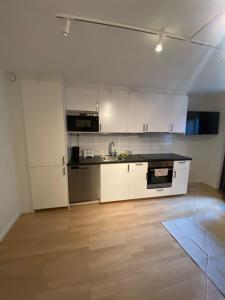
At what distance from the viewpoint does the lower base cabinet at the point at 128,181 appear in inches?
122

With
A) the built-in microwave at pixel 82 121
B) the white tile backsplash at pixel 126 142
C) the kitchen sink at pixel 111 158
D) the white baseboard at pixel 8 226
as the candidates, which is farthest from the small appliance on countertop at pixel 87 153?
the white baseboard at pixel 8 226

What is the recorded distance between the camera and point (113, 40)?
6.13ft

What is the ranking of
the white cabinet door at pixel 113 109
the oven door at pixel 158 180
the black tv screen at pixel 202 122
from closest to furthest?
the white cabinet door at pixel 113 109
the oven door at pixel 158 180
the black tv screen at pixel 202 122

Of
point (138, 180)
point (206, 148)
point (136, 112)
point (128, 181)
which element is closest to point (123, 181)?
point (128, 181)

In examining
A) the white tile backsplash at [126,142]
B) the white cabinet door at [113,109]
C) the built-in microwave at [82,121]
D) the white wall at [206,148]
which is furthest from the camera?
the white wall at [206,148]

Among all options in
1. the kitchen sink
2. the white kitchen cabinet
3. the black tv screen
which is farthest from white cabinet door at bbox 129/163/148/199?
the black tv screen

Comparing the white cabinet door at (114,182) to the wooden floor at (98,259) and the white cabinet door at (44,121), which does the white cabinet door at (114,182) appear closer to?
the wooden floor at (98,259)

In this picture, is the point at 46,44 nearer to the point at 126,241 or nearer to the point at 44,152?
the point at 44,152

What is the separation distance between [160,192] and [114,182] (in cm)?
110

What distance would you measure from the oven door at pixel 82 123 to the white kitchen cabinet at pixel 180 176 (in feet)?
6.33

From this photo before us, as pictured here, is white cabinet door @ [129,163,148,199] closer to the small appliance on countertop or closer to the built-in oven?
the built-in oven

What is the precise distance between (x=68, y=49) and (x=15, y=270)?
272cm

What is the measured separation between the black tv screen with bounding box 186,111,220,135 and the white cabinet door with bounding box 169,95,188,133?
235mm

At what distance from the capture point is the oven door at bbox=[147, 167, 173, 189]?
3.30m
